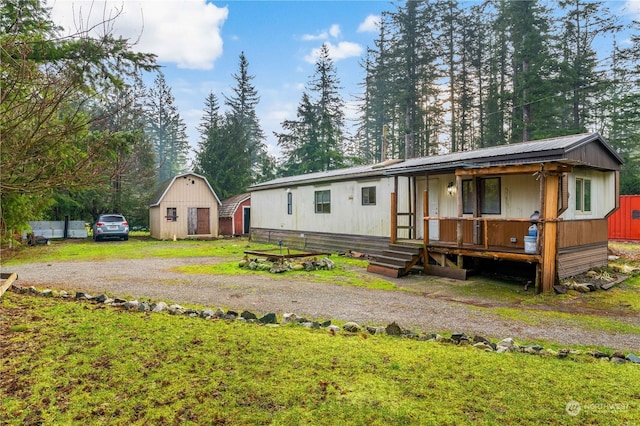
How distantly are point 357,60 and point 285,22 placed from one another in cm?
2324

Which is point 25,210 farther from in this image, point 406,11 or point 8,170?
point 406,11

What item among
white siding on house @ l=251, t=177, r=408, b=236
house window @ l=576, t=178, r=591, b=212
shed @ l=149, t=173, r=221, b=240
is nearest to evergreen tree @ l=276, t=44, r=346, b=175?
shed @ l=149, t=173, r=221, b=240

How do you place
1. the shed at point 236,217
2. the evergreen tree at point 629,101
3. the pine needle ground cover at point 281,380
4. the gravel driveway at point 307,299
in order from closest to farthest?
1. the pine needle ground cover at point 281,380
2. the gravel driveway at point 307,299
3. the evergreen tree at point 629,101
4. the shed at point 236,217

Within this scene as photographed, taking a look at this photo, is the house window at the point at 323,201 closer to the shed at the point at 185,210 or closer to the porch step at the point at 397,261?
the porch step at the point at 397,261

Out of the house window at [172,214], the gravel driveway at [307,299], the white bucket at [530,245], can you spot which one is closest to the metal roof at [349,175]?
the gravel driveway at [307,299]

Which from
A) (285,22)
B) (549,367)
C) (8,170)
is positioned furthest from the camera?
(285,22)

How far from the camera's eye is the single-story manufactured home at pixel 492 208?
8.17 m

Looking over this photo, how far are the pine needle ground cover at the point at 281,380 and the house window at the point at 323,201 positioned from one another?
1078 cm

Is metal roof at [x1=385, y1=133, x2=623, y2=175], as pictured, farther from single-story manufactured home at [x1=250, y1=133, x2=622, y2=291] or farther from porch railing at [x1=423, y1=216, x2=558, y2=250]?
porch railing at [x1=423, y1=216, x2=558, y2=250]

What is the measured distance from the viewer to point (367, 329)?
16.2 ft

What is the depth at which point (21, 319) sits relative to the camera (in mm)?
4793

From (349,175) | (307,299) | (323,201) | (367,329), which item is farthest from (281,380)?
(323,201)

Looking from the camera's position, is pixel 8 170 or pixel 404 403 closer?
pixel 404 403

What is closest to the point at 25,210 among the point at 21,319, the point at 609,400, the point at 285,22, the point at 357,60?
the point at 21,319
